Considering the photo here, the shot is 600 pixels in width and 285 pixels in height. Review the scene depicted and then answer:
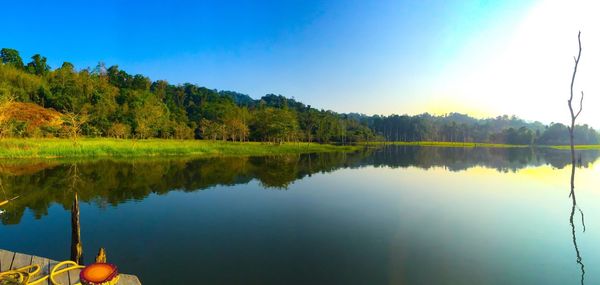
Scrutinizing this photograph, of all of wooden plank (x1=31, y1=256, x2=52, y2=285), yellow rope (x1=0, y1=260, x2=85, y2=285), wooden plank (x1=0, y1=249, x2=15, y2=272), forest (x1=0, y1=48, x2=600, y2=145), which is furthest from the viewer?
forest (x1=0, y1=48, x2=600, y2=145)

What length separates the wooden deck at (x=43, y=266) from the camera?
656cm

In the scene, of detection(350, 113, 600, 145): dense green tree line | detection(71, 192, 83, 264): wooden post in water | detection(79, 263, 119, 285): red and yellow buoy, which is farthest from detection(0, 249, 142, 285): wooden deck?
detection(350, 113, 600, 145): dense green tree line

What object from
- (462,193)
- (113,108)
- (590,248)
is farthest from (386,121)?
(590,248)

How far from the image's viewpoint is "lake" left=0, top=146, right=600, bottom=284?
10250 mm

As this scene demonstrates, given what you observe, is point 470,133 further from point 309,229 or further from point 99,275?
point 99,275

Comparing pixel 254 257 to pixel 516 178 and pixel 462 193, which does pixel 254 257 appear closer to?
pixel 462 193

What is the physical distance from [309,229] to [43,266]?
10.2 metres

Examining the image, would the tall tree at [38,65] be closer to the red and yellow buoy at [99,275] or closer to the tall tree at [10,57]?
the tall tree at [10,57]

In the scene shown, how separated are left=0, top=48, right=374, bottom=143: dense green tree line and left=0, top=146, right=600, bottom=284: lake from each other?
39303 millimetres

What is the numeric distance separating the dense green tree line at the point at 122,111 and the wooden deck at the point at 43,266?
51.4 metres

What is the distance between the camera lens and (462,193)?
24.5 m

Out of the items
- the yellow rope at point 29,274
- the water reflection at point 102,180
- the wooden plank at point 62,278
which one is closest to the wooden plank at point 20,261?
the yellow rope at point 29,274

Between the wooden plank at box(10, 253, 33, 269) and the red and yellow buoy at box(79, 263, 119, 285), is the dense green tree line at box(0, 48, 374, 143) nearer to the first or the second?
the wooden plank at box(10, 253, 33, 269)

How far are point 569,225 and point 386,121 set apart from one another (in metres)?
165
